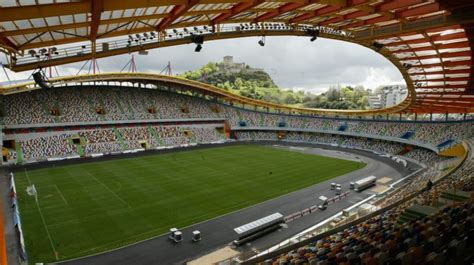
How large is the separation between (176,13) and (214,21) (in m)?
3.94

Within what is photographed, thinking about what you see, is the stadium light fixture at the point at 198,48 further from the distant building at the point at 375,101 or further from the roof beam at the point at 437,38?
the distant building at the point at 375,101

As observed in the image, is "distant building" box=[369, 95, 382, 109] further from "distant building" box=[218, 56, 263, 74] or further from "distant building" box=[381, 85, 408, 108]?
"distant building" box=[218, 56, 263, 74]

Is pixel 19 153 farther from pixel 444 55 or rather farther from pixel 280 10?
pixel 444 55

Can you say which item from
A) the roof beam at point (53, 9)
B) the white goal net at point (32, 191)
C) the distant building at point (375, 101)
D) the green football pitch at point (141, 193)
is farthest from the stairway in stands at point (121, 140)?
the distant building at point (375, 101)

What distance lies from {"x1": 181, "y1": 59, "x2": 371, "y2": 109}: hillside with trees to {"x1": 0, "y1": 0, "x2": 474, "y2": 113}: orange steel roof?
98814 millimetres

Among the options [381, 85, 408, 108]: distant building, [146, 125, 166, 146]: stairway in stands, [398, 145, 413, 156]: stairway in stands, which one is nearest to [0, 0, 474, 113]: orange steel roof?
[398, 145, 413, 156]: stairway in stands

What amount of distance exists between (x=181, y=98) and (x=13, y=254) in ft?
155

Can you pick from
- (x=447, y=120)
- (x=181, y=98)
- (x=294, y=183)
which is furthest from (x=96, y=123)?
(x=447, y=120)

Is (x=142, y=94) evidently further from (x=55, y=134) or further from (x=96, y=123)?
(x=55, y=134)

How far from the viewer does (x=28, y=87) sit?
38688 mm

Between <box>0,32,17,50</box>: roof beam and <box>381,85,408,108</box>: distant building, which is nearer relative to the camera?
<box>0,32,17,50</box>: roof beam

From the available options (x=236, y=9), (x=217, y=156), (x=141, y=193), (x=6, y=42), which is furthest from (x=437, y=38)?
(x=217, y=156)

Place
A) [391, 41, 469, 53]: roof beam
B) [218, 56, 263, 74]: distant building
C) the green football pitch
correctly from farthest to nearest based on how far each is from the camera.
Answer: [218, 56, 263, 74]: distant building, [391, 41, 469, 53]: roof beam, the green football pitch

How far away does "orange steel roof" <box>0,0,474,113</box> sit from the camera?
848 centimetres
